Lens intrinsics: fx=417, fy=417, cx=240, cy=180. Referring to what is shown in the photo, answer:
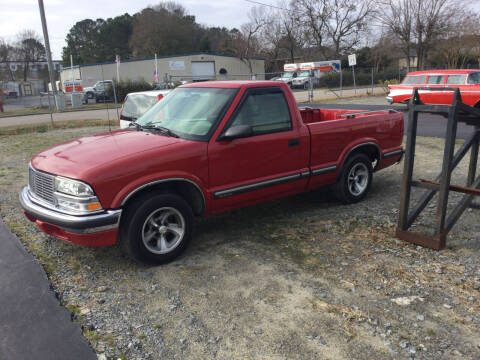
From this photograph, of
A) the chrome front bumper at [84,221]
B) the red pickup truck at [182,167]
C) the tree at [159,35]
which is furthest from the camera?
the tree at [159,35]

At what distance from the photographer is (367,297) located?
3547mm

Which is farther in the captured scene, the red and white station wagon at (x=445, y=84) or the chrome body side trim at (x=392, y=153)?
the red and white station wagon at (x=445, y=84)

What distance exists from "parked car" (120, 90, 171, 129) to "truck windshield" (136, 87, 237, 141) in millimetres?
4662

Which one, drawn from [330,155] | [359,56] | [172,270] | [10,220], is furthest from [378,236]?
[359,56]

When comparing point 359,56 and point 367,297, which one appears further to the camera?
point 359,56

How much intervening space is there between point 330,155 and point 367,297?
242 cm

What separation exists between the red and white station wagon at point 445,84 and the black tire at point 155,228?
1370 cm

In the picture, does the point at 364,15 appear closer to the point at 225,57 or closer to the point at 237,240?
the point at 225,57

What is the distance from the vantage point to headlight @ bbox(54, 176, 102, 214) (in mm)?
3773

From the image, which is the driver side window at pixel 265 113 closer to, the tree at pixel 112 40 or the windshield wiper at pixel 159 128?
the windshield wiper at pixel 159 128

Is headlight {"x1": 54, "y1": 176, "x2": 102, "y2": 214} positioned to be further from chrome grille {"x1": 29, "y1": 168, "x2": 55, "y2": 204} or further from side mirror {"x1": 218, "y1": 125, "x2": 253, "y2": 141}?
side mirror {"x1": 218, "y1": 125, "x2": 253, "y2": 141}

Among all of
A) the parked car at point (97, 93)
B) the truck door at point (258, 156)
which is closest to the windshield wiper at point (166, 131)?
the truck door at point (258, 156)

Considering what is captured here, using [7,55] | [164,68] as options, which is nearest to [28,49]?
[7,55]

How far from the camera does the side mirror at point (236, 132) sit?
14.3 feet
